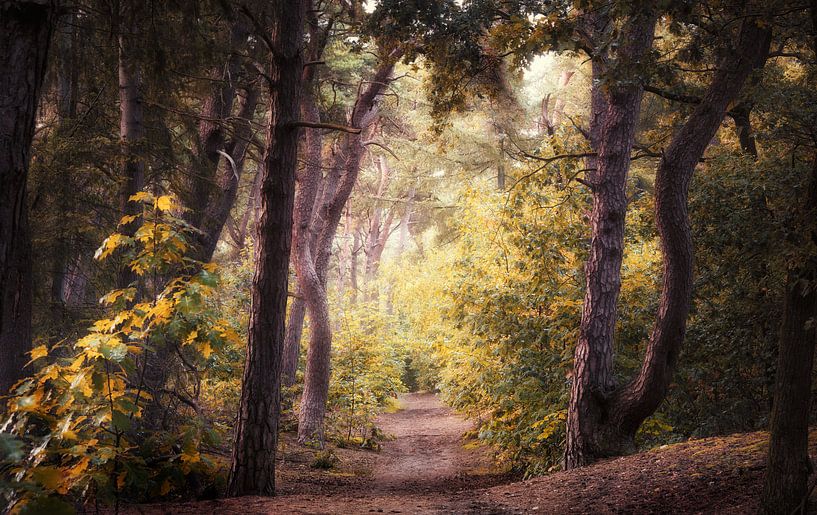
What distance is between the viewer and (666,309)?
6605 millimetres

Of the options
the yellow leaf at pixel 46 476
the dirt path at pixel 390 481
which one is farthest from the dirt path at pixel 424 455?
the yellow leaf at pixel 46 476

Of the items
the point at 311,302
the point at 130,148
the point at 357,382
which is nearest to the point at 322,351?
the point at 311,302

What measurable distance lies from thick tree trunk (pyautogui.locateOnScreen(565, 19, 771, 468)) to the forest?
0.03 meters

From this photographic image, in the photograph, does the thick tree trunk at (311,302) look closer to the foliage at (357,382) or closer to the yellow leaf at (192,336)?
the foliage at (357,382)

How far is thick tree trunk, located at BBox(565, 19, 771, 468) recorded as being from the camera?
6305 millimetres

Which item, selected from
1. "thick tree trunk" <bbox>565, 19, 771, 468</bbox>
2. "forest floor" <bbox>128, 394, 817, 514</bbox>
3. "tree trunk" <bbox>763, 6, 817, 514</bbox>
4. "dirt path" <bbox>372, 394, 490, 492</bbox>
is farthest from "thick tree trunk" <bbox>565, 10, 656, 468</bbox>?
"tree trunk" <bbox>763, 6, 817, 514</bbox>

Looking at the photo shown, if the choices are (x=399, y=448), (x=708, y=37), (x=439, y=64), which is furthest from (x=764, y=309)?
(x=399, y=448)

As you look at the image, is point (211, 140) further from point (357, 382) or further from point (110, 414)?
point (110, 414)

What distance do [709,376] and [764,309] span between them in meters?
1.39

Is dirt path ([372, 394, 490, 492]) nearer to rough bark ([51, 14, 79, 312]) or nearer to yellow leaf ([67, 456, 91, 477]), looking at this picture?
rough bark ([51, 14, 79, 312])

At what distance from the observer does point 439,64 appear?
862 centimetres

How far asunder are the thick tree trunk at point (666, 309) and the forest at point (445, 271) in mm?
29

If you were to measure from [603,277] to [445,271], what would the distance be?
5.45 meters

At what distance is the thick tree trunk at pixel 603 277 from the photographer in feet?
24.6
